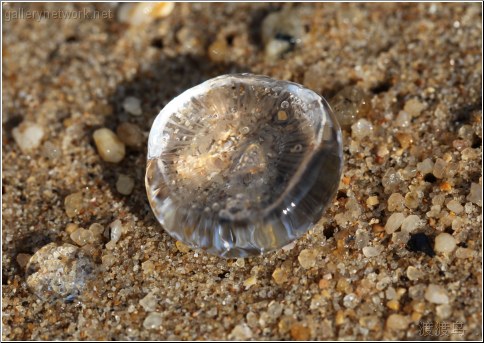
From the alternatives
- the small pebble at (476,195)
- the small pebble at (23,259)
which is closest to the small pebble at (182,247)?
the small pebble at (23,259)

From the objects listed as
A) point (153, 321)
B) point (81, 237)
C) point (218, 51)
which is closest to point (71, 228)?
point (81, 237)

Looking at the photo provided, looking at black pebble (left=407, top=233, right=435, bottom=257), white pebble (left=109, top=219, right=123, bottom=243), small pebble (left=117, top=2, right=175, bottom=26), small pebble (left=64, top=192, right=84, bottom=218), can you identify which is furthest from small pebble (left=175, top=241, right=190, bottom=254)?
small pebble (left=117, top=2, right=175, bottom=26)

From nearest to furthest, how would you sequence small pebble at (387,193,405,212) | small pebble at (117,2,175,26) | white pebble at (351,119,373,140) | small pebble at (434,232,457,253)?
small pebble at (434,232,457,253), small pebble at (387,193,405,212), white pebble at (351,119,373,140), small pebble at (117,2,175,26)

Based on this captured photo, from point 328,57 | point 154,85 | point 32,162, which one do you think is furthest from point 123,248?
point 328,57

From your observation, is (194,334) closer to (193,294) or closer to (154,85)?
(193,294)

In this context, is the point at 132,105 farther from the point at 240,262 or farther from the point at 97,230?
the point at 240,262

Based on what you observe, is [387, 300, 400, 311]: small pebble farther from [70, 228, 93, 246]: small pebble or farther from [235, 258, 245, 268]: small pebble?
[70, 228, 93, 246]: small pebble

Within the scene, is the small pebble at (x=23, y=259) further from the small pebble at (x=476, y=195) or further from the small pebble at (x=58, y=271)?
the small pebble at (x=476, y=195)
